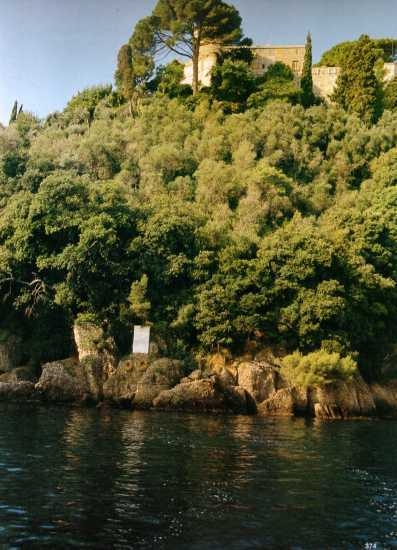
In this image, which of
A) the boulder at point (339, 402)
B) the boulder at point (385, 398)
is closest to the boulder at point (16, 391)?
the boulder at point (339, 402)

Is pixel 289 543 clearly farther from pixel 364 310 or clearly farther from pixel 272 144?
pixel 272 144

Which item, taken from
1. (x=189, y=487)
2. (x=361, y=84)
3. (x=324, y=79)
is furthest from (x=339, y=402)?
(x=324, y=79)

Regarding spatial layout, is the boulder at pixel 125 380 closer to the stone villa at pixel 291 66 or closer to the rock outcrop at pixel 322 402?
the rock outcrop at pixel 322 402

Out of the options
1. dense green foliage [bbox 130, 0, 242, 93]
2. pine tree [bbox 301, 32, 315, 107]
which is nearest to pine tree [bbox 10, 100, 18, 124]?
dense green foliage [bbox 130, 0, 242, 93]

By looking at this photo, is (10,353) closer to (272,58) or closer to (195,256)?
(195,256)

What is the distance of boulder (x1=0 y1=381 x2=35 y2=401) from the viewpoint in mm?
51062

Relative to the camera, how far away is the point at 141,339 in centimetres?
5591

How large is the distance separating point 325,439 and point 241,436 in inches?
184

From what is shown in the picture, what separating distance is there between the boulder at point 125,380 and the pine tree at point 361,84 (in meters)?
55.7

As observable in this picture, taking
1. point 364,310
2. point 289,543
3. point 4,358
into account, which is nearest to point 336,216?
point 364,310

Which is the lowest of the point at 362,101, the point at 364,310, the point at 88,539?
the point at 88,539

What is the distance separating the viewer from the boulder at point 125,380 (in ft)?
169

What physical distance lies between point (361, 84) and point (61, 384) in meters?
64.6

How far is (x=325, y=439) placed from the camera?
38.4 metres
